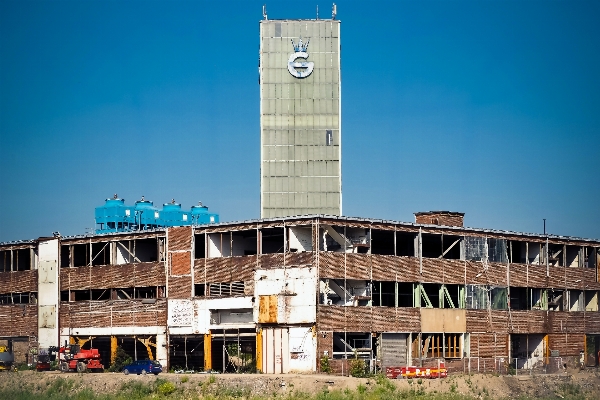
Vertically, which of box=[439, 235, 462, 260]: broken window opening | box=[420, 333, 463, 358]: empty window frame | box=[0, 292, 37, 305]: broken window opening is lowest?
box=[420, 333, 463, 358]: empty window frame

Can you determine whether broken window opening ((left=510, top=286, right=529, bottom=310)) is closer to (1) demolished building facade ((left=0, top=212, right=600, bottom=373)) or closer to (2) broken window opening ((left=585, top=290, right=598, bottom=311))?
(1) demolished building facade ((left=0, top=212, right=600, bottom=373))

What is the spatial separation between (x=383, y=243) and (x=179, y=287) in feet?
56.2

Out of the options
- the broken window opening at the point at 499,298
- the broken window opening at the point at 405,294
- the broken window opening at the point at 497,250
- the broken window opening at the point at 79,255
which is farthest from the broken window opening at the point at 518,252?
the broken window opening at the point at 79,255

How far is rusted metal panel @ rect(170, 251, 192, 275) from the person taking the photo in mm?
83812

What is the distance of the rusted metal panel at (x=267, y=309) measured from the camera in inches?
3039

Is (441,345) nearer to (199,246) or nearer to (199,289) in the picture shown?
(199,289)

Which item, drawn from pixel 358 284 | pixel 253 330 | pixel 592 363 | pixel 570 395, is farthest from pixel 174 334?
pixel 592 363

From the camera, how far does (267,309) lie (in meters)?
77.6

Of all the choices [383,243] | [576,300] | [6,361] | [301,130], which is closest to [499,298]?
[383,243]

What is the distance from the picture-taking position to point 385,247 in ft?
278

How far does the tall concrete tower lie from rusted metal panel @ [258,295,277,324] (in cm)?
2728

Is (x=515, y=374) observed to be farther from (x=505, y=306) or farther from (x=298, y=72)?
(x=298, y=72)

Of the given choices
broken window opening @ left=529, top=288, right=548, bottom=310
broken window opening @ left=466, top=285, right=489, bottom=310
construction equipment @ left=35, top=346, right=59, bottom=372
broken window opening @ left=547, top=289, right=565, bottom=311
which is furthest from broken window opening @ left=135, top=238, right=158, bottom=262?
broken window opening @ left=547, top=289, right=565, bottom=311

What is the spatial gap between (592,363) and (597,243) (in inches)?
433
